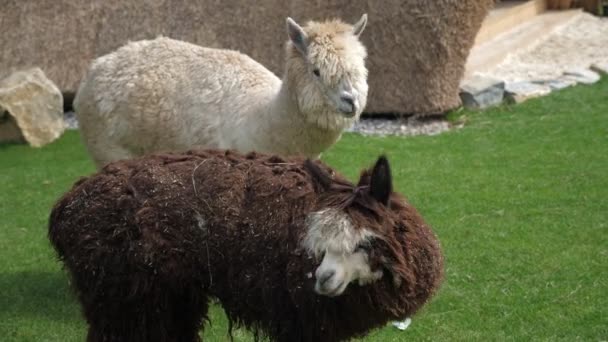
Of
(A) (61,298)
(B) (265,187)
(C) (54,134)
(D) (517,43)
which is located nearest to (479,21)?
(D) (517,43)

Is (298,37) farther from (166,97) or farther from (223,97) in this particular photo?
(166,97)

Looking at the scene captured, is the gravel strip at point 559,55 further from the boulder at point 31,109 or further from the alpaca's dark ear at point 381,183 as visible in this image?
the alpaca's dark ear at point 381,183

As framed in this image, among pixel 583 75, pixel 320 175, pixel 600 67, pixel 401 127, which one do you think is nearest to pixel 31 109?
pixel 401 127

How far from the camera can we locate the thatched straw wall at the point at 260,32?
11.3 metres

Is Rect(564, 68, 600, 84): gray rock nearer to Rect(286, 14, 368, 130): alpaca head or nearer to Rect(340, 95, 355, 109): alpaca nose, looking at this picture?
Rect(286, 14, 368, 130): alpaca head

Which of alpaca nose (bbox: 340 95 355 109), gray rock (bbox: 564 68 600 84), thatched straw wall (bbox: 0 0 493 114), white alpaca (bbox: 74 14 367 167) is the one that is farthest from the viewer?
gray rock (bbox: 564 68 600 84)

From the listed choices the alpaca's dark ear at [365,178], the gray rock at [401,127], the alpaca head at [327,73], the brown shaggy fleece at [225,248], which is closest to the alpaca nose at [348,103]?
the alpaca head at [327,73]

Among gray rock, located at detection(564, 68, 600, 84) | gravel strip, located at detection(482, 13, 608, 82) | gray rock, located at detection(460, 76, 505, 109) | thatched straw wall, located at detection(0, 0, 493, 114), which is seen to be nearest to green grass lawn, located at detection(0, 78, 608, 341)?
gray rock, located at detection(460, 76, 505, 109)

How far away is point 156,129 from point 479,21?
19.7 feet

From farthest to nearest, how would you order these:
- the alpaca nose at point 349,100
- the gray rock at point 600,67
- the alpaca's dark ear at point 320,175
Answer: the gray rock at point 600,67, the alpaca nose at point 349,100, the alpaca's dark ear at point 320,175

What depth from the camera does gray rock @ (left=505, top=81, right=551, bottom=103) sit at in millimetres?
12117

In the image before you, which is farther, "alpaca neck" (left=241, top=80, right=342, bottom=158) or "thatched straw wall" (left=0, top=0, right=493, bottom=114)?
"thatched straw wall" (left=0, top=0, right=493, bottom=114)

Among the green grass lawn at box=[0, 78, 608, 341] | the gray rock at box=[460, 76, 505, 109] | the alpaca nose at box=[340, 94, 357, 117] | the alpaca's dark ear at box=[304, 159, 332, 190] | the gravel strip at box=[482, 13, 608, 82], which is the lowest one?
the gravel strip at box=[482, 13, 608, 82]

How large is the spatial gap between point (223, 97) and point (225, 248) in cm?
270
